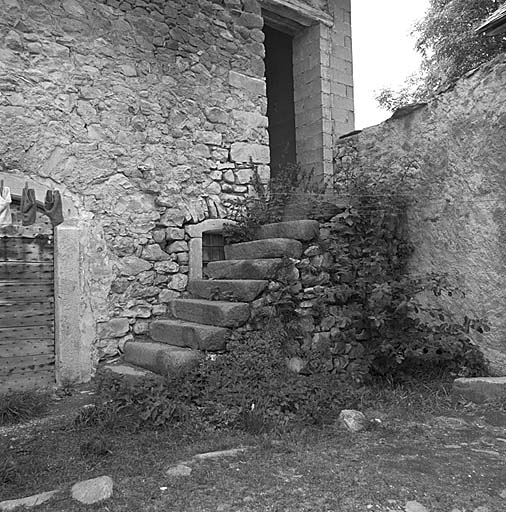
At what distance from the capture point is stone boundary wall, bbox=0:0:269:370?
15.4ft

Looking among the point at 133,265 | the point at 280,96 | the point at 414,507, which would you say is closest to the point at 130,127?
the point at 133,265

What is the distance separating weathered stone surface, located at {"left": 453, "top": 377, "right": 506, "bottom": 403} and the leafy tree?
26.3ft

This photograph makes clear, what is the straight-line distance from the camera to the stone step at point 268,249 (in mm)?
4863

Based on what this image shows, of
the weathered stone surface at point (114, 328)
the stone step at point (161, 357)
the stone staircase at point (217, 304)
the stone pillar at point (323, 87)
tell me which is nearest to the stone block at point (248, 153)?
the stone staircase at point (217, 304)

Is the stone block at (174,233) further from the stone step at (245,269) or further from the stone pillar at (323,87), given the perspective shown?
the stone pillar at (323,87)

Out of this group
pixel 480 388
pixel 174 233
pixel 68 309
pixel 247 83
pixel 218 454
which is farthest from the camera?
pixel 247 83

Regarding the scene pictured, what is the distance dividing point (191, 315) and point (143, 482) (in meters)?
2.23

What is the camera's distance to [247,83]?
6.20 metres

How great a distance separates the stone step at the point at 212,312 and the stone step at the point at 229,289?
8 centimetres

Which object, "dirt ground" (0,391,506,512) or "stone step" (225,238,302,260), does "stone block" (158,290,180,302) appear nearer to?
"stone step" (225,238,302,260)

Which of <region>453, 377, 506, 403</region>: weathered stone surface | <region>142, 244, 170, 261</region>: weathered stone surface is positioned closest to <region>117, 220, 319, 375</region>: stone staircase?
<region>142, 244, 170, 261</region>: weathered stone surface

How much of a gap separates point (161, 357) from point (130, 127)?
241 cm

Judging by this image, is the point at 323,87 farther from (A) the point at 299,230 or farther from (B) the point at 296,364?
(B) the point at 296,364

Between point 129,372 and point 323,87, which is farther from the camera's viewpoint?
point 323,87
